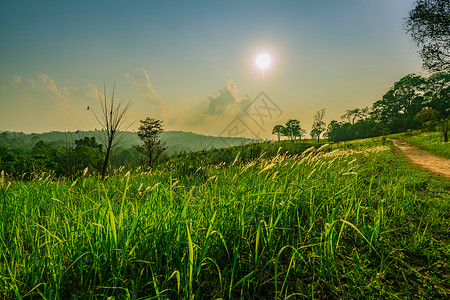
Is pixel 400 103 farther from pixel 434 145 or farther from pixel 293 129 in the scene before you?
pixel 434 145

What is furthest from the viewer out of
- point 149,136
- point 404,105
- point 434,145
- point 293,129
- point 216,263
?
point 293,129

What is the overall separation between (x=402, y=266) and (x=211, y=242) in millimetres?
1760

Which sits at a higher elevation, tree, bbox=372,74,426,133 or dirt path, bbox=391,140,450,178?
tree, bbox=372,74,426,133

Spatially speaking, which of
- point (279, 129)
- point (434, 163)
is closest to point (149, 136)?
point (434, 163)

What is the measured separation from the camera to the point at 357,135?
72.1 meters

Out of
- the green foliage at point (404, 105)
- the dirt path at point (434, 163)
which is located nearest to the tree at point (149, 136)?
the dirt path at point (434, 163)

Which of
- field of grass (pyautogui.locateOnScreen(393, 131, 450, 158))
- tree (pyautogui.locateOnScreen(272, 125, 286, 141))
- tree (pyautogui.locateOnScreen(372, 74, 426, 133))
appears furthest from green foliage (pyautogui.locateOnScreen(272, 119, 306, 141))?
field of grass (pyautogui.locateOnScreen(393, 131, 450, 158))

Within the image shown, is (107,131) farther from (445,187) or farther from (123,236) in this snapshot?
(445,187)

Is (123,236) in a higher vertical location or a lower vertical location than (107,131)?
lower

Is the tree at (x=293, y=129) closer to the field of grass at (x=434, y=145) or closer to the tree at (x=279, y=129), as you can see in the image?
the tree at (x=279, y=129)

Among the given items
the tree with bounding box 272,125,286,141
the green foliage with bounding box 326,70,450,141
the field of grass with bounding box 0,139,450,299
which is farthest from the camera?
the tree with bounding box 272,125,286,141

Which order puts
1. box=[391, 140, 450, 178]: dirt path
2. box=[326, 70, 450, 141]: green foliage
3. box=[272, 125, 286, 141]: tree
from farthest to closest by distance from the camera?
box=[272, 125, 286, 141]: tree, box=[326, 70, 450, 141]: green foliage, box=[391, 140, 450, 178]: dirt path

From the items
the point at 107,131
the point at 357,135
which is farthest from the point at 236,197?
the point at 357,135

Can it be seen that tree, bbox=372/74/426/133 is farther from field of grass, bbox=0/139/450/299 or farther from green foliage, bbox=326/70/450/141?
field of grass, bbox=0/139/450/299
